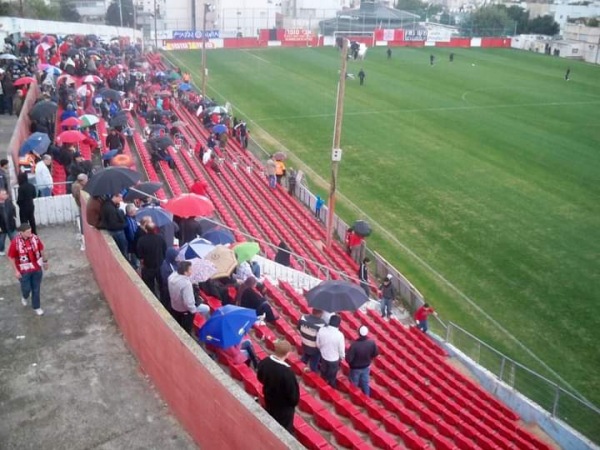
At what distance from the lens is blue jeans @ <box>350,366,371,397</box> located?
28.2ft

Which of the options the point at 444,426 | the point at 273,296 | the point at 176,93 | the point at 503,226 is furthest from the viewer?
the point at 176,93

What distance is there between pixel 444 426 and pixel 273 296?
3889 mm

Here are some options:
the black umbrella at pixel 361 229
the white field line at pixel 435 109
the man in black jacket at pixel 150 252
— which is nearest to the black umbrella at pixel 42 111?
the black umbrella at pixel 361 229

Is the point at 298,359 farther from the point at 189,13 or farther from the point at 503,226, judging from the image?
the point at 189,13

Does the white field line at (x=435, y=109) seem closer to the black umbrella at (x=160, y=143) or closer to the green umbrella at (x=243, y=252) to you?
the black umbrella at (x=160, y=143)

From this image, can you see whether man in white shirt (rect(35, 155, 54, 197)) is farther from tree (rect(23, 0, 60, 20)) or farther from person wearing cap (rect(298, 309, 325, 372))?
tree (rect(23, 0, 60, 20))

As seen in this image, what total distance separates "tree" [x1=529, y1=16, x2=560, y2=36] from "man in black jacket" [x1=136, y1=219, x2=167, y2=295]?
89150 millimetres

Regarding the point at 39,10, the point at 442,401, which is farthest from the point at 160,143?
the point at 39,10

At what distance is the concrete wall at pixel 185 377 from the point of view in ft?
17.1

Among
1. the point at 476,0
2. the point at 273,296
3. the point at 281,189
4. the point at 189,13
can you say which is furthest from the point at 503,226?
the point at 476,0

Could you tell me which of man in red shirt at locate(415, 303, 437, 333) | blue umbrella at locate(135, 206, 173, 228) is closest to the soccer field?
man in red shirt at locate(415, 303, 437, 333)

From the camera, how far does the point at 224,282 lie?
941 centimetres

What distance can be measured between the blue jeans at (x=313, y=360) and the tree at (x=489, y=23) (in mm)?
77456

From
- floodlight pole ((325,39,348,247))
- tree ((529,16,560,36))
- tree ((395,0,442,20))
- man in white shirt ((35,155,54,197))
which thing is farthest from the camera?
tree ((395,0,442,20))
